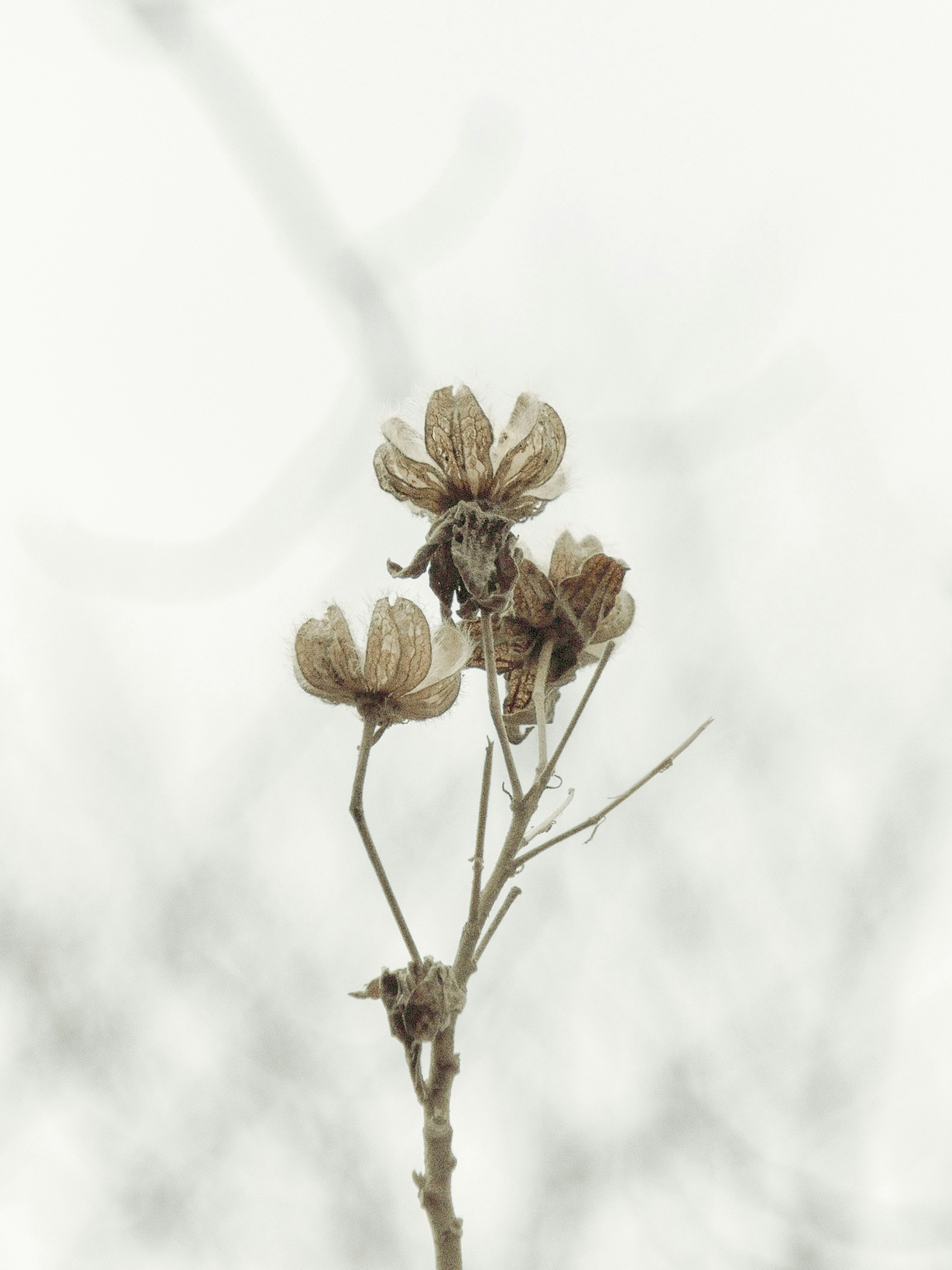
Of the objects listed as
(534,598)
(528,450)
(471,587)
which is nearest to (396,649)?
(471,587)

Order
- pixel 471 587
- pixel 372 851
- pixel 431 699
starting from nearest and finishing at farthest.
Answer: pixel 372 851
pixel 471 587
pixel 431 699

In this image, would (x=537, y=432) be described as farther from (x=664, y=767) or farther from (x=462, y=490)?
(x=664, y=767)

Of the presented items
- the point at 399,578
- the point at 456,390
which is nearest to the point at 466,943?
the point at 399,578

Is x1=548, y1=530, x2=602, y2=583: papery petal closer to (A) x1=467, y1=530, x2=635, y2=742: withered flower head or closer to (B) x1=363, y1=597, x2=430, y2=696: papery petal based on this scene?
(A) x1=467, y1=530, x2=635, y2=742: withered flower head

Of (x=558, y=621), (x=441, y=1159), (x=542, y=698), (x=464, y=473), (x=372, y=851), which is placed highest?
(x=464, y=473)

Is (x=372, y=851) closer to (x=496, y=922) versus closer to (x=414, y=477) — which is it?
(x=496, y=922)

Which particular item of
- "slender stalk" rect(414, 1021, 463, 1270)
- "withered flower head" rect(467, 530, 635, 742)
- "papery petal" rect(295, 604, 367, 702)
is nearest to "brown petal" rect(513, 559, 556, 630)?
"withered flower head" rect(467, 530, 635, 742)

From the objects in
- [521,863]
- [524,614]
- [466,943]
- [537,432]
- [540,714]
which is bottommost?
[466,943]
